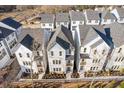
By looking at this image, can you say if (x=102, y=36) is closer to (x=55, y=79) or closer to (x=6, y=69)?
(x=55, y=79)

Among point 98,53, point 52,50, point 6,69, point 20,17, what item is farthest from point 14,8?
point 98,53

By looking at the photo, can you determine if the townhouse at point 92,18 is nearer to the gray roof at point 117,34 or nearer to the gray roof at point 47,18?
the gray roof at point 47,18

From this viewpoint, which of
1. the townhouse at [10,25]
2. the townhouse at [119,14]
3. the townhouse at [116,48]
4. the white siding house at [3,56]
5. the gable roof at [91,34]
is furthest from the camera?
the townhouse at [119,14]

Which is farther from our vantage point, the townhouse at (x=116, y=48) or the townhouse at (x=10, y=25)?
the townhouse at (x=10, y=25)

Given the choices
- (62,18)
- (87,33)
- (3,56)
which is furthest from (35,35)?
(62,18)

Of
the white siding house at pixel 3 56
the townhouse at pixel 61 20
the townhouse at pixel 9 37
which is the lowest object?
the white siding house at pixel 3 56

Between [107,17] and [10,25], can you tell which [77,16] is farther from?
[10,25]

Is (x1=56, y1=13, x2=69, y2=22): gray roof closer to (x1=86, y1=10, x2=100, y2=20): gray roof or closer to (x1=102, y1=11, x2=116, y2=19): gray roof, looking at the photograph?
(x1=86, y1=10, x2=100, y2=20): gray roof

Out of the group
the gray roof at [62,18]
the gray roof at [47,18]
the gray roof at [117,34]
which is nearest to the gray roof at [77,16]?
the gray roof at [62,18]
